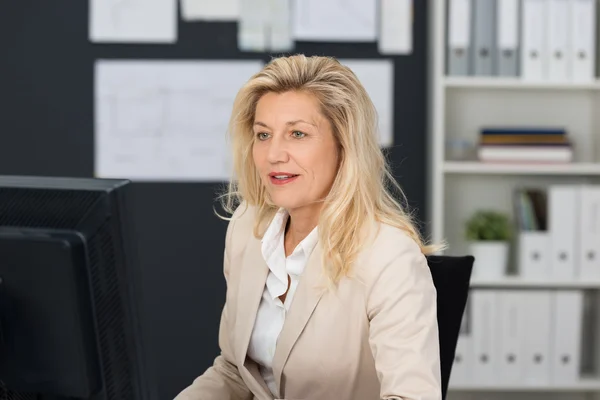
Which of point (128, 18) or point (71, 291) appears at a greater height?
point (128, 18)

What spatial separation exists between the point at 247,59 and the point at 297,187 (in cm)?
190

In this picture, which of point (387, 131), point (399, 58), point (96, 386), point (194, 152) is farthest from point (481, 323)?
point (96, 386)

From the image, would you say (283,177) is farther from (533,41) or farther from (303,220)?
(533,41)

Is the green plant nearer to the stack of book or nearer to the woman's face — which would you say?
the stack of book

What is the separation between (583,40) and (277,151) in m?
1.96

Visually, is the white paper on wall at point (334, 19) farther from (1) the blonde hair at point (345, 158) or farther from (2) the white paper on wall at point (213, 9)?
(1) the blonde hair at point (345, 158)

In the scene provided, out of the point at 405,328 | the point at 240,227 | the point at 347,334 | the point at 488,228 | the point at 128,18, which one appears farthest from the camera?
the point at 128,18

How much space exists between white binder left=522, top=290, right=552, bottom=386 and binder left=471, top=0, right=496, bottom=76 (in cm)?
88

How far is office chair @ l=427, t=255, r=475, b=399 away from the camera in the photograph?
1.78 metres

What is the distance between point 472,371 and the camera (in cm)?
338

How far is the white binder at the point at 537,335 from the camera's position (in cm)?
336

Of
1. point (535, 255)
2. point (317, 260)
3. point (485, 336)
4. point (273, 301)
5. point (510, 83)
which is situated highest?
point (510, 83)

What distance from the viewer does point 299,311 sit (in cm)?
172

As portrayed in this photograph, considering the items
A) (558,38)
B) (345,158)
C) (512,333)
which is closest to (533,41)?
(558,38)
